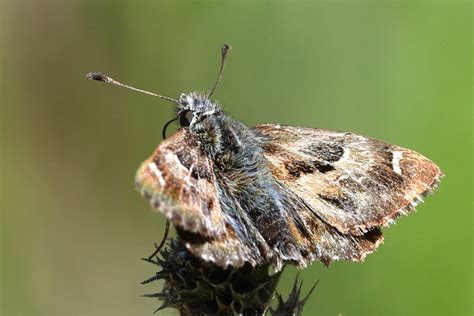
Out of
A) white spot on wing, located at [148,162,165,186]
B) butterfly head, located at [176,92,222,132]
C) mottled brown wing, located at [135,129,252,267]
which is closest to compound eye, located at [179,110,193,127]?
butterfly head, located at [176,92,222,132]

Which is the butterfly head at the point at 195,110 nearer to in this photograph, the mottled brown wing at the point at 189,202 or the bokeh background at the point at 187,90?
the mottled brown wing at the point at 189,202

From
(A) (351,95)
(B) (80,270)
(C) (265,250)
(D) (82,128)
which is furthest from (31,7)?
(C) (265,250)

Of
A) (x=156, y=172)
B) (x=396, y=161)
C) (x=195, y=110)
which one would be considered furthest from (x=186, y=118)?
(x=396, y=161)

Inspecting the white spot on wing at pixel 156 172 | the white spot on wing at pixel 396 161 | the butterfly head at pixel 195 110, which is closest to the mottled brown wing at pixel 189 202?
the white spot on wing at pixel 156 172

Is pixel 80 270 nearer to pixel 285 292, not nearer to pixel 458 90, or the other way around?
pixel 285 292

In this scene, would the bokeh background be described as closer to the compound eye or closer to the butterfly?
the butterfly

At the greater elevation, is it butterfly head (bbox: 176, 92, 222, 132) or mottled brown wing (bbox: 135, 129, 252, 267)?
butterfly head (bbox: 176, 92, 222, 132)
